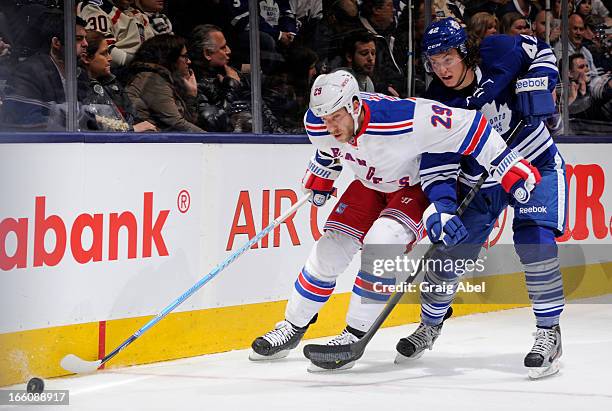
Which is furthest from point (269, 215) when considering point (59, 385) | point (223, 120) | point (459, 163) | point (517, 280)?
point (517, 280)

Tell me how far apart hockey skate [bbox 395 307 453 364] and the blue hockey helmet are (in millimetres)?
1116

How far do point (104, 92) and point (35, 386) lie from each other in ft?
4.11

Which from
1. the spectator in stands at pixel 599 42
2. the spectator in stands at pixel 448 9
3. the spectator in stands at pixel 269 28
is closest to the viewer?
the spectator in stands at pixel 269 28

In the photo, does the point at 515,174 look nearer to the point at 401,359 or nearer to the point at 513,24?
the point at 401,359

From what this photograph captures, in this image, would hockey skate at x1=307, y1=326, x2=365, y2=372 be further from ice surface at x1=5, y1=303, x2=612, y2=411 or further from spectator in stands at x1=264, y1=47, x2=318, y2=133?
spectator in stands at x1=264, y1=47, x2=318, y2=133

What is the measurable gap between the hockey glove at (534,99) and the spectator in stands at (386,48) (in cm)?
143

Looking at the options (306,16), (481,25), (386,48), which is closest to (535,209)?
(306,16)

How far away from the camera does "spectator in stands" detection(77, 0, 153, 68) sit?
4.40 m

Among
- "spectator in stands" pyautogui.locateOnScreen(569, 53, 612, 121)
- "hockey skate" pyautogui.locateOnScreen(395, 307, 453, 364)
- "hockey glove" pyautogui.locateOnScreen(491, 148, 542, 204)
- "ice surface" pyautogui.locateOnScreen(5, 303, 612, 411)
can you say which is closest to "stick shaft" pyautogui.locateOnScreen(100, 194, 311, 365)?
"ice surface" pyautogui.locateOnScreen(5, 303, 612, 411)

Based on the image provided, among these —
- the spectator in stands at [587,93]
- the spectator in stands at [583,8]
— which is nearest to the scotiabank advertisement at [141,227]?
the spectator in stands at [587,93]

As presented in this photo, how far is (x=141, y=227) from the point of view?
14.5ft

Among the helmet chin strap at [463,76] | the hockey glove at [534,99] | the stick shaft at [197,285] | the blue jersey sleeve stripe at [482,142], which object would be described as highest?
the helmet chin strap at [463,76]

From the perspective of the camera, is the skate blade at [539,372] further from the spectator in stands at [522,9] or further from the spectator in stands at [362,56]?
the spectator in stands at [522,9]

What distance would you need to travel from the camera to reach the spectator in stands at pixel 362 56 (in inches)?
218
